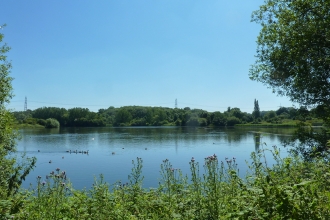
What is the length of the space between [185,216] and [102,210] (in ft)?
3.75

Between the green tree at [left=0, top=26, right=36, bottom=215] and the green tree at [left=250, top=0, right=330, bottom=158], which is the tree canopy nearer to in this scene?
the green tree at [left=250, top=0, right=330, bottom=158]

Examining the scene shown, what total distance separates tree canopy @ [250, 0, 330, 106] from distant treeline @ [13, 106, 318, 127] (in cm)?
8227

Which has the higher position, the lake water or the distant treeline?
the distant treeline

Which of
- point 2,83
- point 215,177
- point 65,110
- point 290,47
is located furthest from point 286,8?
point 65,110

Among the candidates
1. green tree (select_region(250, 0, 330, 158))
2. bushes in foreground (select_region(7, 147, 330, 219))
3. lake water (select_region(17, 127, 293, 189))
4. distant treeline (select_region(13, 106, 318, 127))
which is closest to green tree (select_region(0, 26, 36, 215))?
bushes in foreground (select_region(7, 147, 330, 219))

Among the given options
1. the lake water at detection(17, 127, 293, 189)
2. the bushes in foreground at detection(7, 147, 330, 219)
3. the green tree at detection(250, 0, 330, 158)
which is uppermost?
the green tree at detection(250, 0, 330, 158)

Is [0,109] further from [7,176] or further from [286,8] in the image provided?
[286,8]

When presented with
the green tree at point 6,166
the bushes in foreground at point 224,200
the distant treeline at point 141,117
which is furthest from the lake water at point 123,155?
the distant treeline at point 141,117

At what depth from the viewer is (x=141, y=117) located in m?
141

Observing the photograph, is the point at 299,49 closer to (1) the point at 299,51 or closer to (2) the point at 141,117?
(1) the point at 299,51

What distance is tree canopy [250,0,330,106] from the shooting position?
8758mm

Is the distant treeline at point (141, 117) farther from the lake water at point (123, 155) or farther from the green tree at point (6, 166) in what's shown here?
the green tree at point (6, 166)

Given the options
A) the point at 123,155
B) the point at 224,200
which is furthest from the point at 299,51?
the point at 123,155

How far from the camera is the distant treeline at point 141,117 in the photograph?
4267 inches
